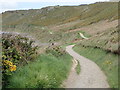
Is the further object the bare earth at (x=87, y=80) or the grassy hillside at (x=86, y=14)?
the grassy hillside at (x=86, y=14)

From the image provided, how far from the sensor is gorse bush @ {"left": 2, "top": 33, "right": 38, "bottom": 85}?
9914 millimetres

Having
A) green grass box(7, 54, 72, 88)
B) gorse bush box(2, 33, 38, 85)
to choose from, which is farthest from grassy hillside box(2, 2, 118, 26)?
green grass box(7, 54, 72, 88)

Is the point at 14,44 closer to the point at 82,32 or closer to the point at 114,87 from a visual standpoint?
the point at 114,87

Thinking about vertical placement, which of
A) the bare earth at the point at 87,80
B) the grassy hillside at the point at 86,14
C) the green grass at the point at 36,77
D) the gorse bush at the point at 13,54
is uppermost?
the grassy hillside at the point at 86,14

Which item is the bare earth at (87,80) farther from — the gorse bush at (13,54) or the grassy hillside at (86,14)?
the grassy hillside at (86,14)

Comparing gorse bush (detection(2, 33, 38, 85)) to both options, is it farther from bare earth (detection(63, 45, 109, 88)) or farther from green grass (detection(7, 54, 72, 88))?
bare earth (detection(63, 45, 109, 88))

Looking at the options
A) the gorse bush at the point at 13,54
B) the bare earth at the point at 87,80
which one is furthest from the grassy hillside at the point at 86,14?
the gorse bush at the point at 13,54

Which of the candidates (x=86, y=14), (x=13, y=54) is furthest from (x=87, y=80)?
(x=86, y=14)

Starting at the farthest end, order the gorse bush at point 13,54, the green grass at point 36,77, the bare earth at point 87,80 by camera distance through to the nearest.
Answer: the bare earth at point 87,80 < the green grass at point 36,77 < the gorse bush at point 13,54

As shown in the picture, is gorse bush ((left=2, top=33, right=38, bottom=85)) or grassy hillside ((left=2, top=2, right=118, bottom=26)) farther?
grassy hillside ((left=2, top=2, right=118, bottom=26))

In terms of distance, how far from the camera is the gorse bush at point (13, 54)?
9.91 m

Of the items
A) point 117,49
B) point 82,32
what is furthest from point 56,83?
point 82,32

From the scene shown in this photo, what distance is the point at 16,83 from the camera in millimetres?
10000

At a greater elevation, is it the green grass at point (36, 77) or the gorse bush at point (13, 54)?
the gorse bush at point (13, 54)
